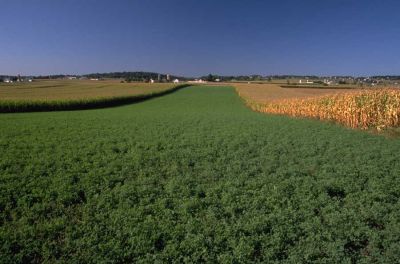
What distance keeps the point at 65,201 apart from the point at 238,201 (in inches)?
156

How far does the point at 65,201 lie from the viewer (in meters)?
7.39

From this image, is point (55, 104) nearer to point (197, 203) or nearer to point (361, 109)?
point (361, 109)

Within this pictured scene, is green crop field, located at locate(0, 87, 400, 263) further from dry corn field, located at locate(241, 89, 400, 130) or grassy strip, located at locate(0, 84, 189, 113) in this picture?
grassy strip, located at locate(0, 84, 189, 113)

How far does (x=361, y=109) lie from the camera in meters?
20.9

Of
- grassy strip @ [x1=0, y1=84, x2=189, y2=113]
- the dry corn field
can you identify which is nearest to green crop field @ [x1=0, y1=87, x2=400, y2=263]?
the dry corn field

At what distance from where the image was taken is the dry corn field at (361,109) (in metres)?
19.5

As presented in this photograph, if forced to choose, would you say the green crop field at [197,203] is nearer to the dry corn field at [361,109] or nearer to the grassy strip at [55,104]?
the dry corn field at [361,109]

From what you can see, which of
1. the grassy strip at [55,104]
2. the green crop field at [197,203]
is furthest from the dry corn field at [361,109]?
the grassy strip at [55,104]

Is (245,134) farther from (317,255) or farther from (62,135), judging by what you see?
(317,255)

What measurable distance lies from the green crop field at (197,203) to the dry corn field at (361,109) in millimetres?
7910

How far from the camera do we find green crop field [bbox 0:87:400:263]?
18.4ft

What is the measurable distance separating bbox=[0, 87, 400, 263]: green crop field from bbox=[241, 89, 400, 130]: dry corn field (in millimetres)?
7910

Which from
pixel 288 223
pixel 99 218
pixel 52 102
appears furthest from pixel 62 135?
pixel 52 102

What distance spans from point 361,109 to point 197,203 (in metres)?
17.4
